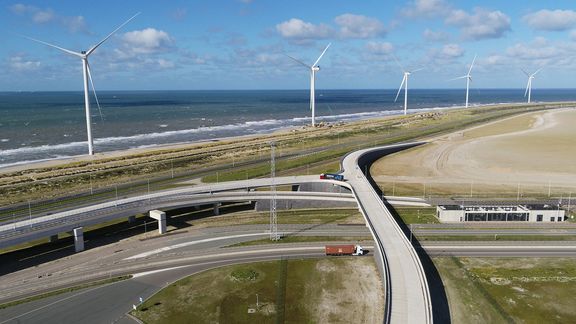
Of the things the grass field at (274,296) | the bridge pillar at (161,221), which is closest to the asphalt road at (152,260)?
the bridge pillar at (161,221)

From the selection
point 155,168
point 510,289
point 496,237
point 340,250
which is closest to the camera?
point 510,289

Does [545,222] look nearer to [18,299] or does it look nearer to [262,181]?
[262,181]

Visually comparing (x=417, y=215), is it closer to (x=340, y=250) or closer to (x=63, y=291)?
(x=340, y=250)

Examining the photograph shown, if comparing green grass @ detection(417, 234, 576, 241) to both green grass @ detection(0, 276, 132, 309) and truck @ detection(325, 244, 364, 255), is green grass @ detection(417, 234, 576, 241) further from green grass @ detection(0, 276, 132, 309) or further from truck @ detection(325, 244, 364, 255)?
green grass @ detection(0, 276, 132, 309)

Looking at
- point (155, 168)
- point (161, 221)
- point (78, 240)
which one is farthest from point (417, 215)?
point (155, 168)

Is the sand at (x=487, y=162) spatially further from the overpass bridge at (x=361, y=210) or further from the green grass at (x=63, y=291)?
the green grass at (x=63, y=291)

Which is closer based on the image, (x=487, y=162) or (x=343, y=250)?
(x=343, y=250)

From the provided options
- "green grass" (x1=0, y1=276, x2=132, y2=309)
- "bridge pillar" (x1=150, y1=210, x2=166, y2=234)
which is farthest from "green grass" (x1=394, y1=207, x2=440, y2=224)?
"green grass" (x1=0, y1=276, x2=132, y2=309)
